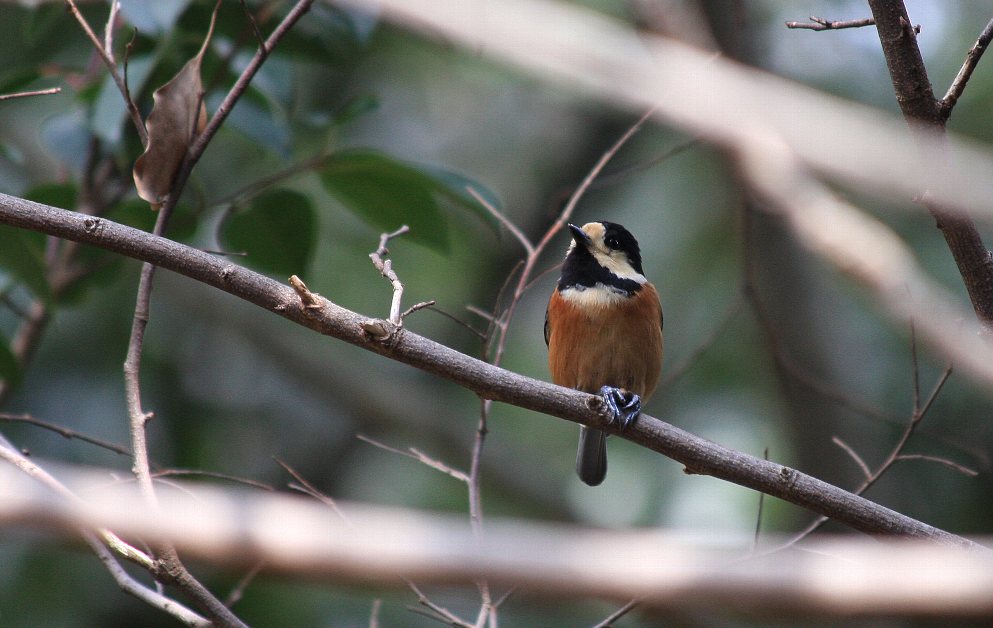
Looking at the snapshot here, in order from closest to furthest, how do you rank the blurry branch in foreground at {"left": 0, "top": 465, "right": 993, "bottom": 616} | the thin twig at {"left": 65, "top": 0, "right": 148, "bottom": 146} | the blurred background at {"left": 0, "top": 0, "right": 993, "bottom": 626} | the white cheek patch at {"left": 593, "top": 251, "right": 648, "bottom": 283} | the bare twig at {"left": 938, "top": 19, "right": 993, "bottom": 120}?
1. the blurry branch in foreground at {"left": 0, "top": 465, "right": 993, "bottom": 616}
2. the bare twig at {"left": 938, "top": 19, "right": 993, "bottom": 120}
3. the thin twig at {"left": 65, "top": 0, "right": 148, "bottom": 146}
4. the blurred background at {"left": 0, "top": 0, "right": 993, "bottom": 626}
5. the white cheek patch at {"left": 593, "top": 251, "right": 648, "bottom": 283}

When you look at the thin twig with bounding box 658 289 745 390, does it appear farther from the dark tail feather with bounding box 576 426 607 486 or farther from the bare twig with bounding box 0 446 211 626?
the bare twig with bounding box 0 446 211 626

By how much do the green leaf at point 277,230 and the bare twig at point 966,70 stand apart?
7.84 ft

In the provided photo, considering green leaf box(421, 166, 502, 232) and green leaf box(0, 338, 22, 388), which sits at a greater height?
green leaf box(421, 166, 502, 232)

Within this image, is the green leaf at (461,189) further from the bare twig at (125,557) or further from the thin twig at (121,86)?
the bare twig at (125,557)

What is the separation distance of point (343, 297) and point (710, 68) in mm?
4461

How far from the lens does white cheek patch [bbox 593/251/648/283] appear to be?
16.2 ft

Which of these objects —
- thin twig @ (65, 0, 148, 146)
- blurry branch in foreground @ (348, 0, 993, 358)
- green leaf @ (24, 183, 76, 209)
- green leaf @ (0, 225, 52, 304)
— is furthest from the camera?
green leaf @ (24, 183, 76, 209)

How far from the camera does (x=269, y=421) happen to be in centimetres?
706

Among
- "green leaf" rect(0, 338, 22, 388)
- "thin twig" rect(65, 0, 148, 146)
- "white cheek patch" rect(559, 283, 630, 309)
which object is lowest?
"green leaf" rect(0, 338, 22, 388)

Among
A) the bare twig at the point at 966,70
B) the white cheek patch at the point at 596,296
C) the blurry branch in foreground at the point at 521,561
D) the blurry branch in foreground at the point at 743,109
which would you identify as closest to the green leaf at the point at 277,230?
the blurry branch in foreground at the point at 743,109

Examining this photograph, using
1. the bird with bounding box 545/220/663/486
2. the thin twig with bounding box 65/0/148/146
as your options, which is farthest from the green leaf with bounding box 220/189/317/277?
the bird with bounding box 545/220/663/486

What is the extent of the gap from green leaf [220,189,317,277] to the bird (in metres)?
1.34

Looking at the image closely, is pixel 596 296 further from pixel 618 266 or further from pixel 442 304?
pixel 442 304

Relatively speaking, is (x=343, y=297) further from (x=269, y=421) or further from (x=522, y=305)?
(x=522, y=305)
